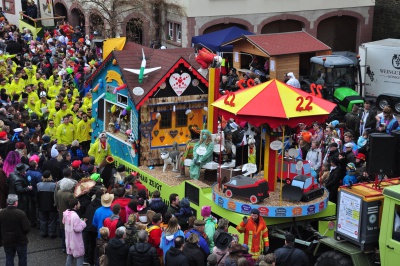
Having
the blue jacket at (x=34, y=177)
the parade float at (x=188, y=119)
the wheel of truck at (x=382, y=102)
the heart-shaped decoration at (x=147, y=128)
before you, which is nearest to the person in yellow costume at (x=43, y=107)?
the parade float at (x=188, y=119)

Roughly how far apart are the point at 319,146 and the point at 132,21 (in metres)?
18.0

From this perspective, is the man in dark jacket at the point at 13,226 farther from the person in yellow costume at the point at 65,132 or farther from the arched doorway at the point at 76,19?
the arched doorway at the point at 76,19

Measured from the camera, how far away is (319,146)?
1666 cm

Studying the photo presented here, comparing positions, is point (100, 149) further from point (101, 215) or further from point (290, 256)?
point (290, 256)

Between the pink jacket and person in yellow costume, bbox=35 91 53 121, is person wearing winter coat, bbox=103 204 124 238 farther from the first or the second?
person in yellow costume, bbox=35 91 53 121

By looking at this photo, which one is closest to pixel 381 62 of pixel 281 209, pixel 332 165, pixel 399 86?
pixel 399 86

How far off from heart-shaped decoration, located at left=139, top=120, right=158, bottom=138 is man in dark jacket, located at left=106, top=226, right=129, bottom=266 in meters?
4.95

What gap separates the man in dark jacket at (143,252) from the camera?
11.2 m

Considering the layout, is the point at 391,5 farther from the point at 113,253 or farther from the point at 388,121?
the point at 113,253

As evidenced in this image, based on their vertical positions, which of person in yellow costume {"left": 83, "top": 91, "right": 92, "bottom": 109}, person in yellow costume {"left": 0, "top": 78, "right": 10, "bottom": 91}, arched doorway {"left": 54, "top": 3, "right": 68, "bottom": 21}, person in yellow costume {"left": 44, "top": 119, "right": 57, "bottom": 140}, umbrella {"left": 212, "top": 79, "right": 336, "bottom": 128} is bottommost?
person in yellow costume {"left": 44, "top": 119, "right": 57, "bottom": 140}

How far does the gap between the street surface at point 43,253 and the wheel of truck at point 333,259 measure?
494 centimetres

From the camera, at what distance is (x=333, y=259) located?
1130 centimetres

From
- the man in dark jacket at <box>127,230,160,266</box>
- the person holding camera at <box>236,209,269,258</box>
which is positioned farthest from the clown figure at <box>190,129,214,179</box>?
Answer: the man in dark jacket at <box>127,230,160,266</box>

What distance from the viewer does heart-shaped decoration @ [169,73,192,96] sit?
53.5ft
